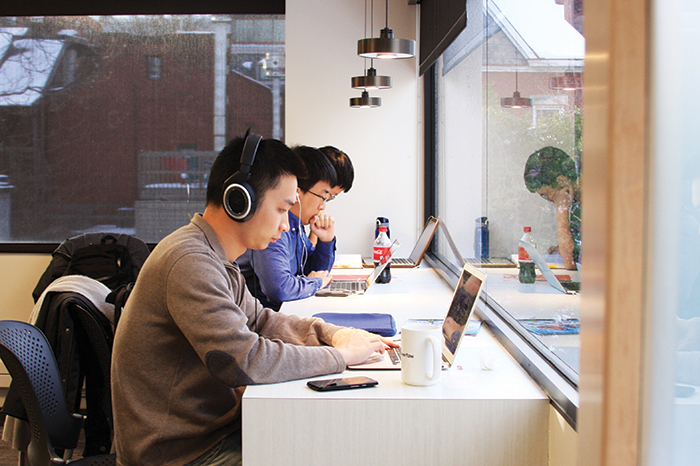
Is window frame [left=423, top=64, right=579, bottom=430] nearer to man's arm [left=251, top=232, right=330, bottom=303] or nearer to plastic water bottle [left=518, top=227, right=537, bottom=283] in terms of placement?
plastic water bottle [left=518, top=227, right=537, bottom=283]

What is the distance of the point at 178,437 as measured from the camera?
1.26 meters

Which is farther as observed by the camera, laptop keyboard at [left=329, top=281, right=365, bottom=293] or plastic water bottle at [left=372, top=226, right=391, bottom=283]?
plastic water bottle at [left=372, top=226, right=391, bottom=283]

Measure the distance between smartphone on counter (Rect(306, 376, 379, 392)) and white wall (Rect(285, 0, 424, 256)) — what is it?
291 cm

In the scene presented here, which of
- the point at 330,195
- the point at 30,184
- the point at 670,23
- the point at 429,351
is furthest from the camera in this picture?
the point at 30,184

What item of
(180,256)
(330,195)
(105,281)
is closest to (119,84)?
(105,281)

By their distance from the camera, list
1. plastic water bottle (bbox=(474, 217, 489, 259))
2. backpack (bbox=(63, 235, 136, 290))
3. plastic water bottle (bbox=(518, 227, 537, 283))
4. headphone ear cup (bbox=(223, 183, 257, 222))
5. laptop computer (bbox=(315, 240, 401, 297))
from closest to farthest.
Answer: headphone ear cup (bbox=(223, 183, 257, 222)) < plastic water bottle (bbox=(518, 227, 537, 283)) < plastic water bottle (bbox=(474, 217, 489, 259)) < laptop computer (bbox=(315, 240, 401, 297)) < backpack (bbox=(63, 235, 136, 290))

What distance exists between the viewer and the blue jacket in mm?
2258

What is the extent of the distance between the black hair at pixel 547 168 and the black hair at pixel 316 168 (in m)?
1.20

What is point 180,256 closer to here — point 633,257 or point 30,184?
point 633,257

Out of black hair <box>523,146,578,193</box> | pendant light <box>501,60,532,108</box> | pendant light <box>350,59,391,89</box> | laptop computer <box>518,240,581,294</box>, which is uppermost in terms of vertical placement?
pendant light <box>350,59,391,89</box>

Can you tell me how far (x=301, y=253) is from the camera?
2775 mm

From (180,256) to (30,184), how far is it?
3.40 m

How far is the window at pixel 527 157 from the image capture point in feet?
4.01

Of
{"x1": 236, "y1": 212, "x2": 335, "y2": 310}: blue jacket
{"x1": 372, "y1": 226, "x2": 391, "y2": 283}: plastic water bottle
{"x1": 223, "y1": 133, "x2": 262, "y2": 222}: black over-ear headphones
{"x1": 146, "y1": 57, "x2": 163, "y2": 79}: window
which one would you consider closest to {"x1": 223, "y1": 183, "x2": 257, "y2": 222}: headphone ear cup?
{"x1": 223, "y1": 133, "x2": 262, "y2": 222}: black over-ear headphones
